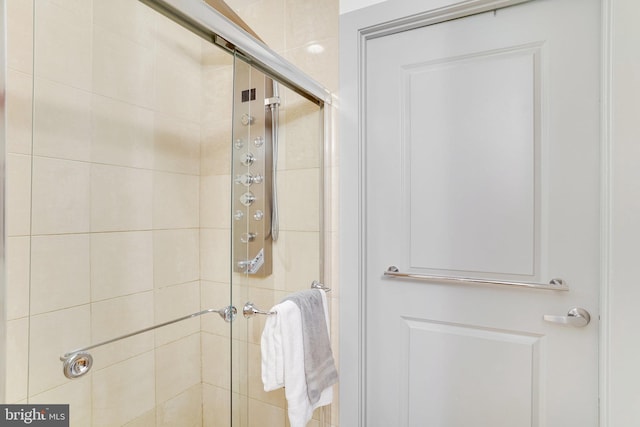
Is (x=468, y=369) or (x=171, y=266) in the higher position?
(x=171, y=266)

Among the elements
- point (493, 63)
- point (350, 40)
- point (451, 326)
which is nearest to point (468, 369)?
point (451, 326)

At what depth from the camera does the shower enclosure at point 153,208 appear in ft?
2.37

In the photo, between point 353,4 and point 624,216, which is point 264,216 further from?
point 624,216

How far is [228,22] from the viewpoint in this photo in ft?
3.05

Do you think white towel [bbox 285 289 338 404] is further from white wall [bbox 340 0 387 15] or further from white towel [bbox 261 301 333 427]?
white wall [bbox 340 0 387 15]

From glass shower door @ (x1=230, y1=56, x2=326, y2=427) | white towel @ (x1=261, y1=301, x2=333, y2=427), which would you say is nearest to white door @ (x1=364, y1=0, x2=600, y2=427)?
glass shower door @ (x1=230, y1=56, x2=326, y2=427)

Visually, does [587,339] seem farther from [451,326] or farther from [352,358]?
[352,358]

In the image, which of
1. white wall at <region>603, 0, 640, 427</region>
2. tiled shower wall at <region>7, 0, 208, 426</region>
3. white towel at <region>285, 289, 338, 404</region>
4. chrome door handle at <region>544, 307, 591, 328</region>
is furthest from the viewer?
white towel at <region>285, 289, 338, 404</region>

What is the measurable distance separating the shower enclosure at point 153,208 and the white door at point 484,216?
294 mm

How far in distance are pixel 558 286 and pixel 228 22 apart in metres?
1.25

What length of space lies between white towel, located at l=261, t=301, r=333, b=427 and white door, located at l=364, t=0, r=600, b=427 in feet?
1.29

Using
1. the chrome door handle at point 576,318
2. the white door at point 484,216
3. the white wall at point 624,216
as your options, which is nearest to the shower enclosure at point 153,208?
the white door at point 484,216

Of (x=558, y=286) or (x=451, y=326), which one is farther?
(x=451, y=326)

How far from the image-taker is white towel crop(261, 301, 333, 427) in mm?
1075
